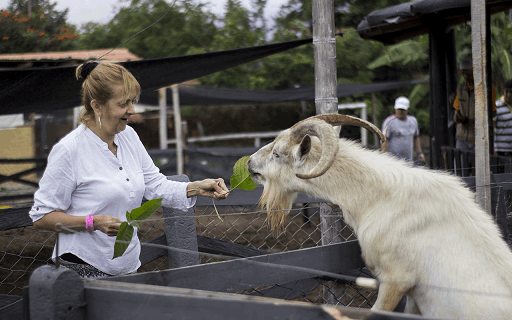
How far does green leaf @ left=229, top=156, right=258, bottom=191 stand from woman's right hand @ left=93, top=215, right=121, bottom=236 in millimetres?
835

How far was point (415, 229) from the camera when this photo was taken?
2.10 meters

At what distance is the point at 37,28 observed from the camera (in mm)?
10062

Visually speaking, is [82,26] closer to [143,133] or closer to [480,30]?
[143,133]

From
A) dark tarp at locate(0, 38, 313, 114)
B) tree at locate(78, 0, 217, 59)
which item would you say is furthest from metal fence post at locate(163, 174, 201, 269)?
tree at locate(78, 0, 217, 59)

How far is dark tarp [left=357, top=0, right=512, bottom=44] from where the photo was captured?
18.4ft

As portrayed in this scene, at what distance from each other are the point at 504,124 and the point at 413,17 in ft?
6.11

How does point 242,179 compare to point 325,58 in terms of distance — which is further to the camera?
point 325,58

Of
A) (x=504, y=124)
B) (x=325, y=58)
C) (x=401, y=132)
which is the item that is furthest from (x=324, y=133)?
(x=401, y=132)

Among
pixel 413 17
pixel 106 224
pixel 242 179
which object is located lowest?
pixel 106 224

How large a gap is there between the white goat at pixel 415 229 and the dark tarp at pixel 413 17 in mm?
3883

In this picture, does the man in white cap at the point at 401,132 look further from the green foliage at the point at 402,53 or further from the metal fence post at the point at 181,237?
the green foliage at the point at 402,53

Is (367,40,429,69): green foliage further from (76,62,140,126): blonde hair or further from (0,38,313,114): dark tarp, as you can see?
(76,62,140,126): blonde hair

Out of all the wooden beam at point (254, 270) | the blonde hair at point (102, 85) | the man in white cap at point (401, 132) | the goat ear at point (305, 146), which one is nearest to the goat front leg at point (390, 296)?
the wooden beam at point (254, 270)

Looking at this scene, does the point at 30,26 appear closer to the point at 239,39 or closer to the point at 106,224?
the point at 239,39
